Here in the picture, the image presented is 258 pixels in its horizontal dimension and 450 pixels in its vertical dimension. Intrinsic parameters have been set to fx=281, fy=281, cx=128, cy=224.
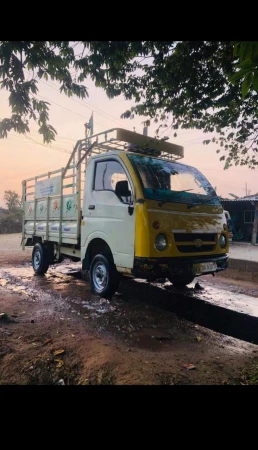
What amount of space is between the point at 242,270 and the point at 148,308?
5.15 meters

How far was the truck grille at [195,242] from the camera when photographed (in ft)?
13.9

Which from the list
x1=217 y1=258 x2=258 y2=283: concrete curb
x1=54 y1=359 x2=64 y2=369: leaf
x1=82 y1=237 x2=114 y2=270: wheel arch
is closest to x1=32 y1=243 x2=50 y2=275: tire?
x1=82 y1=237 x2=114 y2=270: wheel arch

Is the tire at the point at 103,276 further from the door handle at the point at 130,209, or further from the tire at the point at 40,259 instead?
the tire at the point at 40,259

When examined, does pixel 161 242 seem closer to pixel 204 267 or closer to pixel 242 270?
pixel 204 267

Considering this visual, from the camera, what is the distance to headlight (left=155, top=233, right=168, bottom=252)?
4.00 meters

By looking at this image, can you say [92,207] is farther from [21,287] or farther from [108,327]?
[21,287]

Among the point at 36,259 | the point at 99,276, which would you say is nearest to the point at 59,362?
the point at 99,276

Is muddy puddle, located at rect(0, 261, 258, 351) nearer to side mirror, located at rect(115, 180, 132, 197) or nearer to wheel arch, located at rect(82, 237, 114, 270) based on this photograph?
wheel arch, located at rect(82, 237, 114, 270)

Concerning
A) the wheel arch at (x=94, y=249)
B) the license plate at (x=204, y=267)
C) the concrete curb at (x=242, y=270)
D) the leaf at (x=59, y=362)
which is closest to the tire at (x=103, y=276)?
the wheel arch at (x=94, y=249)

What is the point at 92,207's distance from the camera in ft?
16.5

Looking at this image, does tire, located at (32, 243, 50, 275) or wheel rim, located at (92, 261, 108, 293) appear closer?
wheel rim, located at (92, 261, 108, 293)

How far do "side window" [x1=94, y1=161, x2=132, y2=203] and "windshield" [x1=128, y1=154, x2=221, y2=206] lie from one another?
29cm
